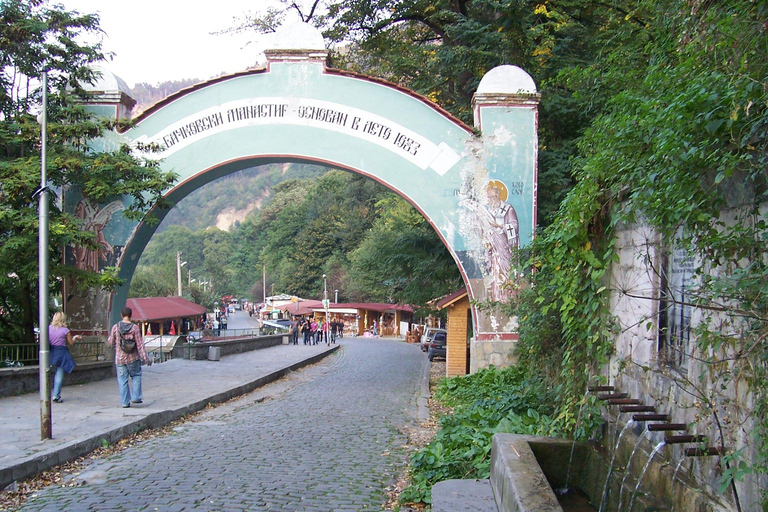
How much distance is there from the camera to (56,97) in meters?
13.6

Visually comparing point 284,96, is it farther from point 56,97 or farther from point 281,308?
point 281,308

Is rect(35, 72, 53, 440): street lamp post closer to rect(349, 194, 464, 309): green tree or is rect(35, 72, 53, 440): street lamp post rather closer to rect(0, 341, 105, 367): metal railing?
rect(0, 341, 105, 367): metal railing

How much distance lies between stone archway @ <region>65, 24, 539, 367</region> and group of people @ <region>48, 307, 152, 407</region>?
353cm

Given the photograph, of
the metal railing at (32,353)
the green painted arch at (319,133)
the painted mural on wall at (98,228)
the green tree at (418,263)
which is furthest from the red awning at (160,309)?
the green painted arch at (319,133)

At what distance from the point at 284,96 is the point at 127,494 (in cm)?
1010

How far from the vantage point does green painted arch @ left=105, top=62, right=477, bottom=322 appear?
569 inches

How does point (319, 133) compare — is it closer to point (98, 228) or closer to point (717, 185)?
point (98, 228)

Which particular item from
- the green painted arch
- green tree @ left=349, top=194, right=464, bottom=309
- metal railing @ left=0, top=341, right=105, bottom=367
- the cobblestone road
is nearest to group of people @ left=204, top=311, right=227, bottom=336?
green tree @ left=349, top=194, right=464, bottom=309

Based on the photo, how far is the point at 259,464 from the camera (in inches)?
301

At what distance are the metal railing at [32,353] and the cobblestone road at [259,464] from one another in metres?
3.66

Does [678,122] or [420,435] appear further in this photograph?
[420,435]

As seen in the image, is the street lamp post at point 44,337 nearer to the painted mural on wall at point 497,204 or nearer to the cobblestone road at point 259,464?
the cobblestone road at point 259,464

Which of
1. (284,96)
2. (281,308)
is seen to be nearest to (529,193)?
(284,96)

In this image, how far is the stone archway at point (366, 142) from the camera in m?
14.3
